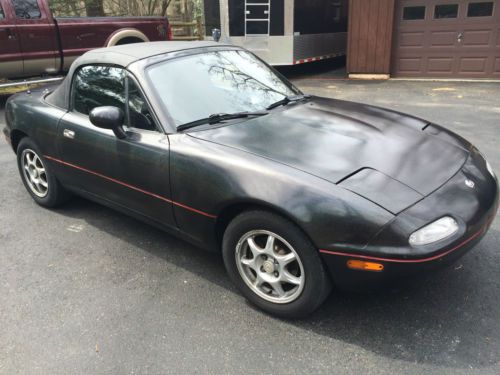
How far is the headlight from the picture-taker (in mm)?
2311

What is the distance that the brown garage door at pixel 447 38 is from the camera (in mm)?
10602

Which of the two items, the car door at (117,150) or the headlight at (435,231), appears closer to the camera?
the headlight at (435,231)

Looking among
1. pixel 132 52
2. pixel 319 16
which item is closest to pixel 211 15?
pixel 319 16

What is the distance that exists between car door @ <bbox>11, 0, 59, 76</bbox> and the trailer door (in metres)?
4.44

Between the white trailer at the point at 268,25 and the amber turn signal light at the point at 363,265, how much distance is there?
31.8 feet

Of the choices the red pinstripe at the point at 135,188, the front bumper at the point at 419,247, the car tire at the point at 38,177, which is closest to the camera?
the front bumper at the point at 419,247

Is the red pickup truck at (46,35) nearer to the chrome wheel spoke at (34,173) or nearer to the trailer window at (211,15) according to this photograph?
the trailer window at (211,15)

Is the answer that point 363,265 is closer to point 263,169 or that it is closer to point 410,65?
point 263,169

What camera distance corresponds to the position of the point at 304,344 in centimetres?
257

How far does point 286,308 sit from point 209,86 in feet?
5.64

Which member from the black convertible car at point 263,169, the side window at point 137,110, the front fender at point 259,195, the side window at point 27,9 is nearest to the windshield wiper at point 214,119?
the black convertible car at point 263,169

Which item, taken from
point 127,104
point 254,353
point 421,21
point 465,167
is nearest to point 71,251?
point 127,104

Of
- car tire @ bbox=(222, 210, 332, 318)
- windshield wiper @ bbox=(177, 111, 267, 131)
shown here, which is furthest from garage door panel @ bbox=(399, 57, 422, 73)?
car tire @ bbox=(222, 210, 332, 318)

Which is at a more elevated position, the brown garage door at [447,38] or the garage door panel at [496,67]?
the brown garage door at [447,38]
